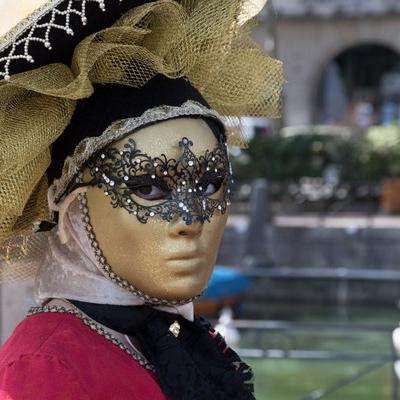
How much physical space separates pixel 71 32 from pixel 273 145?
43.5 ft

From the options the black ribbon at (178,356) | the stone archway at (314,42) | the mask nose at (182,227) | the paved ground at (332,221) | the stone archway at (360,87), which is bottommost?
the stone archway at (360,87)

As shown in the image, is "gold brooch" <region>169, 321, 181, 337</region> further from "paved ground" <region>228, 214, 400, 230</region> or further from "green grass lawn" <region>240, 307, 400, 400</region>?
"paved ground" <region>228, 214, 400, 230</region>

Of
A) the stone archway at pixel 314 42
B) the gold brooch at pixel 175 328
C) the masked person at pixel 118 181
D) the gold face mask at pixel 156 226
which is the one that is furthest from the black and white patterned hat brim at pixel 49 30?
the stone archway at pixel 314 42

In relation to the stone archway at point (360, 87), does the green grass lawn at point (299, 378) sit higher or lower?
higher

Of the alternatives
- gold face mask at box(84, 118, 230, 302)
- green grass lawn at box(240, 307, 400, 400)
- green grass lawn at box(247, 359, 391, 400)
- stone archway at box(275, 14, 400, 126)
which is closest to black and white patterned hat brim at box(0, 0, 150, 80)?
gold face mask at box(84, 118, 230, 302)

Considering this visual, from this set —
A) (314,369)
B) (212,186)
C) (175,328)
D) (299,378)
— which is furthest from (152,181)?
(314,369)

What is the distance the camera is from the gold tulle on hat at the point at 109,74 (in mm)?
1940

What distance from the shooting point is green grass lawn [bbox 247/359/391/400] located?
8.12 m

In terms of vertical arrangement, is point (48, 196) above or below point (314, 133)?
above

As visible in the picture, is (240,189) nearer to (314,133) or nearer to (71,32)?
(314,133)

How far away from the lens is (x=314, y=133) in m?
15.7

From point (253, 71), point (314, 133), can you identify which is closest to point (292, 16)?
point (314, 133)

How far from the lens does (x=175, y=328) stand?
212 cm

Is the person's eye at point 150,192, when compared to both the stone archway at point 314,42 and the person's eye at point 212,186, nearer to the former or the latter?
the person's eye at point 212,186
